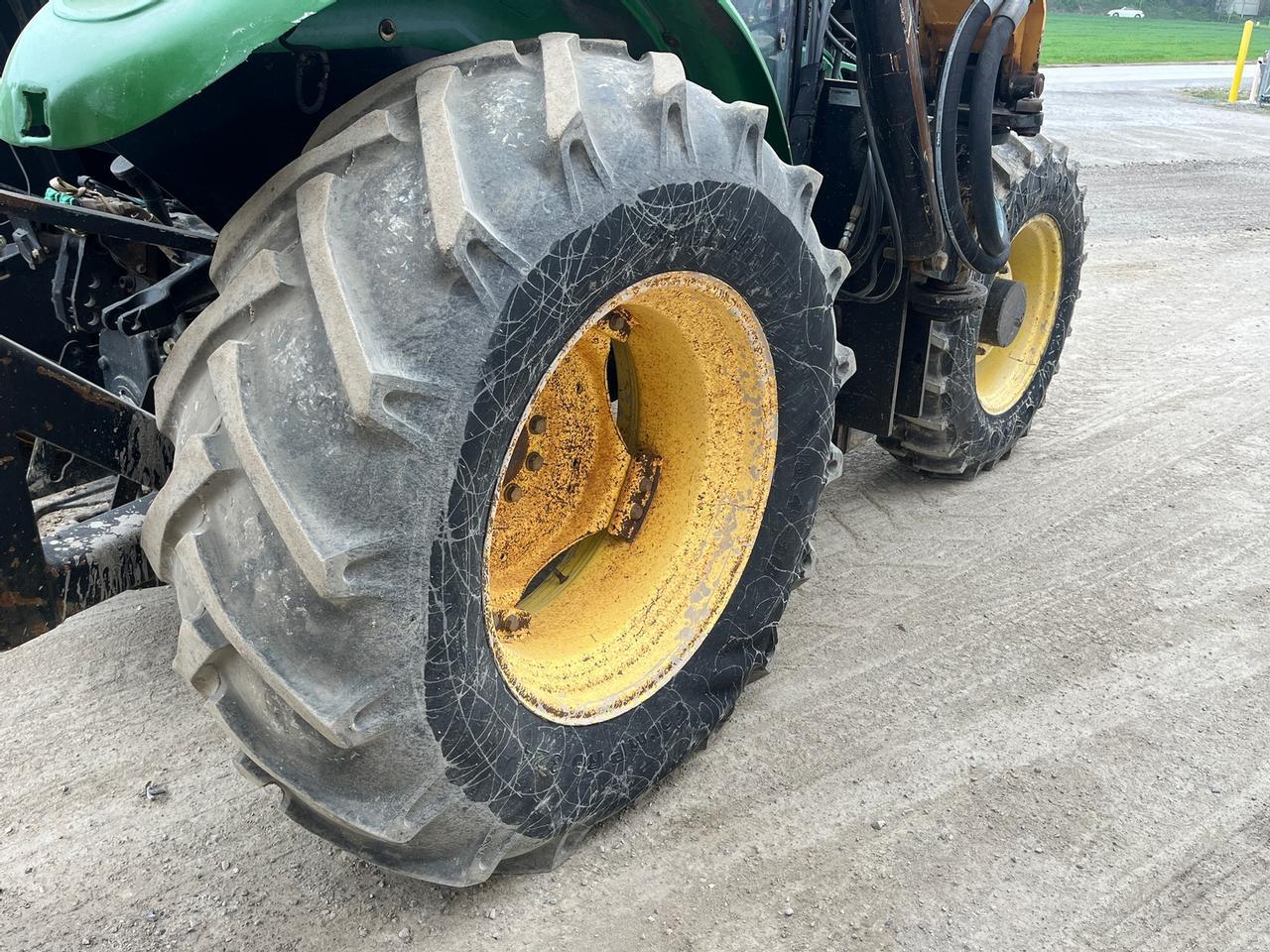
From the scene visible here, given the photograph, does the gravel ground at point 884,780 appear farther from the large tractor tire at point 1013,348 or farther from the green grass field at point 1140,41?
the green grass field at point 1140,41

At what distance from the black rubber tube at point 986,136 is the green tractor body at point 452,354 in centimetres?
1

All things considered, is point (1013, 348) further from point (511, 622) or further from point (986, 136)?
point (511, 622)

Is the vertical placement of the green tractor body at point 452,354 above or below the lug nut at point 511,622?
above

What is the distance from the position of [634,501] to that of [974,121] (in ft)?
4.14

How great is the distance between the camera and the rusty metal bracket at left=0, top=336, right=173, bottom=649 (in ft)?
5.43

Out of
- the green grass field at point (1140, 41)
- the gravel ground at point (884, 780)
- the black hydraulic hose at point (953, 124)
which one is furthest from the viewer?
the green grass field at point (1140, 41)

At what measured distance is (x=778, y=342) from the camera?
7.10 feet

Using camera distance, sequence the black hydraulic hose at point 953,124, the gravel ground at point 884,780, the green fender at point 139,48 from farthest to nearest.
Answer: the black hydraulic hose at point 953,124, the gravel ground at point 884,780, the green fender at point 139,48

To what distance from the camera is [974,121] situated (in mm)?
2654

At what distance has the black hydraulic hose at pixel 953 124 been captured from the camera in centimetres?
256

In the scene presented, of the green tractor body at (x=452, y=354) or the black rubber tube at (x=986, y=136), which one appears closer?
the green tractor body at (x=452, y=354)

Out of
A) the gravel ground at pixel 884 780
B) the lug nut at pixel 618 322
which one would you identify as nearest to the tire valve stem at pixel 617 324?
the lug nut at pixel 618 322

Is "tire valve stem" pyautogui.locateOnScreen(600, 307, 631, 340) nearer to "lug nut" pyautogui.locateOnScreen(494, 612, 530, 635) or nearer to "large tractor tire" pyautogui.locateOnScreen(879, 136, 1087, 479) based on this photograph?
"lug nut" pyautogui.locateOnScreen(494, 612, 530, 635)

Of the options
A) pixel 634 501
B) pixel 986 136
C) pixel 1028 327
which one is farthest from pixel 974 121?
pixel 1028 327
